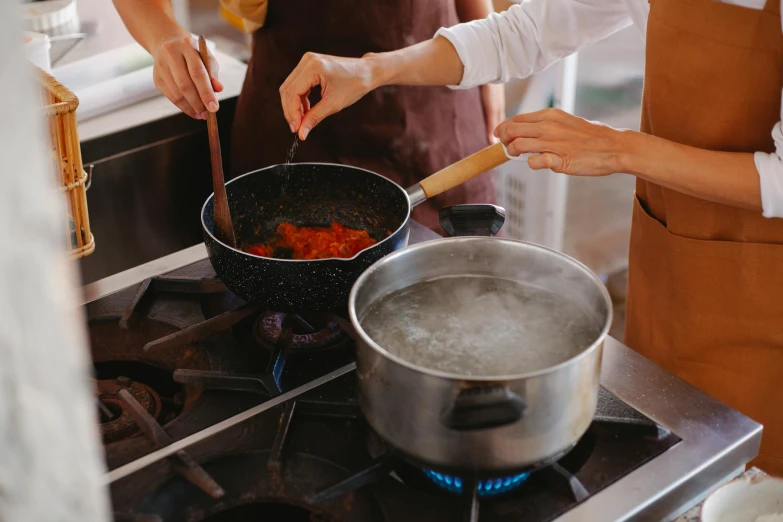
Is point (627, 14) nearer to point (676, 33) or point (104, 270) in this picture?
point (676, 33)

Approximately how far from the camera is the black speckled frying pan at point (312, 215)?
104 cm

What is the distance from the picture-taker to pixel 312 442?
97 centimetres

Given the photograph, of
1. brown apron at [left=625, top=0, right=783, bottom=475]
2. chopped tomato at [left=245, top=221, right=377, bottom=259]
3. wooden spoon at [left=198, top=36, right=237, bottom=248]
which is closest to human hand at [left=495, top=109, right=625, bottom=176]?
brown apron at [left=625, top=0, right=783, bottom=475]

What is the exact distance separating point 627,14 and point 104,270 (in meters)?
1.36

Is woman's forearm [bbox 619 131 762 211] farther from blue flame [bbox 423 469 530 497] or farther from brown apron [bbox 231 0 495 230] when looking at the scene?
brown apron [bbox 231 0 495 230]

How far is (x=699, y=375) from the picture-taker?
1332 mm

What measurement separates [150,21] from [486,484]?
1150 millimetres

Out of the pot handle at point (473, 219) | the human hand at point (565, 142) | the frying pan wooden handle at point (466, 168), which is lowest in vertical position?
the pot handle at point (473, 219)

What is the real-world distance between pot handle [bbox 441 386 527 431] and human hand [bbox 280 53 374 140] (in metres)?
0.61

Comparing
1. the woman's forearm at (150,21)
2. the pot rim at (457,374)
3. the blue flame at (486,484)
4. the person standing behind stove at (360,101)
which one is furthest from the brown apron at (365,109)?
the blue flame at (486,484)

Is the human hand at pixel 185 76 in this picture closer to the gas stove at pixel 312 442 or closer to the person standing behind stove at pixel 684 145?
the person standing behind stove at pixel 684 145

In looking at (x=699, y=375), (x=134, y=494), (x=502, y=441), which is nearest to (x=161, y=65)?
(x=134, y=494)

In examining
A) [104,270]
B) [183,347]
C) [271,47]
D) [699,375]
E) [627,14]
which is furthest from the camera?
[104,270]

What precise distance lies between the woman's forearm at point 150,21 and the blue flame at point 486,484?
3.26 feet
